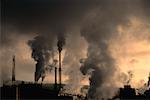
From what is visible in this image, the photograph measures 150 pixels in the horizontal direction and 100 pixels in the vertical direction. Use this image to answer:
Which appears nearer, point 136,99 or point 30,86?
point 30,86

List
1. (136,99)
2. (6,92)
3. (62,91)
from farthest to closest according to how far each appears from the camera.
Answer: (62,91) → (136,99) → (6,92)

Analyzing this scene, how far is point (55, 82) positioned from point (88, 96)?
1142 centimetres

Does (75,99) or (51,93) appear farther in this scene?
(75,99)

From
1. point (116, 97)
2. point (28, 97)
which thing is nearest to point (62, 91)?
point (116, 97)

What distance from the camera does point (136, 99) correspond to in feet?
242

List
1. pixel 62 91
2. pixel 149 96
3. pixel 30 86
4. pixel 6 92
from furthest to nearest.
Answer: pixel 62 91 < pixel 149 96 < pixel 30 86 < pixel 6 92

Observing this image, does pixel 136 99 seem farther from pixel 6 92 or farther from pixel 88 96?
pixel 6 92

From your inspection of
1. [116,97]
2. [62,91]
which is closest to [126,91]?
[116,97]

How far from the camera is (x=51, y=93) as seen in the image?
233 ft

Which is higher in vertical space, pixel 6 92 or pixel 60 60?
pixel 60 60

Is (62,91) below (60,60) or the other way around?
below

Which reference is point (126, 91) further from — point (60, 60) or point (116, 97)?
point (60, 60)

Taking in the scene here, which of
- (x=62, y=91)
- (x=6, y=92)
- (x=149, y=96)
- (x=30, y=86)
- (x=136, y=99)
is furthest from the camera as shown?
(x=62, y=91)

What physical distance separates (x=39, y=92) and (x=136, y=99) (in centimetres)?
1853
